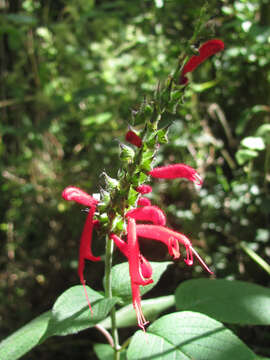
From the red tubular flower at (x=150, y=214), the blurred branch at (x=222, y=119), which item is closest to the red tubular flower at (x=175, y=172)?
the red tubular flower at (x=150, y=214)

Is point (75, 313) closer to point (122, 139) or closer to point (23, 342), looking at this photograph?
point (23, 342)

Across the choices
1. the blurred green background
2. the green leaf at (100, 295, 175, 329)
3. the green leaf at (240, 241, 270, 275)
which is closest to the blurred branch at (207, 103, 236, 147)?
the blurred green background

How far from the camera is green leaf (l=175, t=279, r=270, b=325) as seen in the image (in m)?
0.83

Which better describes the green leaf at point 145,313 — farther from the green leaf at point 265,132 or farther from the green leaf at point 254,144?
the green leaf at point 265,132

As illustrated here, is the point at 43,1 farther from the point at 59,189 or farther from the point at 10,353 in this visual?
the point at 10,353

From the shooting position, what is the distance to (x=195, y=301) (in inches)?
36.5

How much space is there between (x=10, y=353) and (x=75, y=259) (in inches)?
43.3

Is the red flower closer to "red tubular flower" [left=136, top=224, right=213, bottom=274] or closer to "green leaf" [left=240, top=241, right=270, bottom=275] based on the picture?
"red tubular flower" [left=136, top=224, right=213, bottom=274]

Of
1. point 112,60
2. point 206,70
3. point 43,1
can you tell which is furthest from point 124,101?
point 43,1

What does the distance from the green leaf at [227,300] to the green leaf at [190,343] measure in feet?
0.51

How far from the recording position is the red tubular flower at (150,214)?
2.30 ft

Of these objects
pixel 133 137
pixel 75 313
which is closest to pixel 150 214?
pixel 133 137

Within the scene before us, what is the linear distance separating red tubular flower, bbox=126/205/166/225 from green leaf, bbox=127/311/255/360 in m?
0.20

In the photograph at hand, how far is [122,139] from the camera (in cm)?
189
